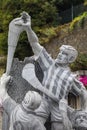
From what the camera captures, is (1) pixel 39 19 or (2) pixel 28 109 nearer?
(2) pixel 28 109

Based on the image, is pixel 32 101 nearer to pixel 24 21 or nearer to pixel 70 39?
pixel 24 21

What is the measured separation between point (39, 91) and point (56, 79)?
0.25 m

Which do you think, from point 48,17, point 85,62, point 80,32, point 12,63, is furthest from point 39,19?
point 12,63

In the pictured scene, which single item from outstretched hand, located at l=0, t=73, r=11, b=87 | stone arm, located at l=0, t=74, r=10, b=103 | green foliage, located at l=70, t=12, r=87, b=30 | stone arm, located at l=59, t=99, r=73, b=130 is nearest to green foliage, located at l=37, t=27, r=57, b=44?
green foliage, located at l=70, t=12, r=87, b=30

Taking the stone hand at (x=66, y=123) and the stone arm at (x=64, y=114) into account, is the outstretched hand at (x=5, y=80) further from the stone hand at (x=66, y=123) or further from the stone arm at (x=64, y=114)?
the stone hand at (x=66, y=123)

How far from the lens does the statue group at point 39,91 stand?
5.27 m

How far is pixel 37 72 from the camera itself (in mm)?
5879

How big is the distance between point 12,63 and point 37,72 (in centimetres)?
37

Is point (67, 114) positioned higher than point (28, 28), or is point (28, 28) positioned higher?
point (28, 28)

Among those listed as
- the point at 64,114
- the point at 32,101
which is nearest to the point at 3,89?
the point at 32,101

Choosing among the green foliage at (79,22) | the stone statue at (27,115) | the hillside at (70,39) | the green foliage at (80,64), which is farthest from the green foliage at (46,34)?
the stone statue at (27,115)

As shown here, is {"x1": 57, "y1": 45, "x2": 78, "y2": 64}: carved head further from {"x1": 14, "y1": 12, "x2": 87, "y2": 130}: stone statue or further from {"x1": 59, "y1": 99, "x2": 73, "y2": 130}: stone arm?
{"x1": 59, "y1": 99, "x2": 73, "y2": 130}: stone arm

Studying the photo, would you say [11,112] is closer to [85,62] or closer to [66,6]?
[85,62]

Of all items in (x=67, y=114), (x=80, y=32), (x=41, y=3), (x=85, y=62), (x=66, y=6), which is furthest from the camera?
(x=66, y=6)
